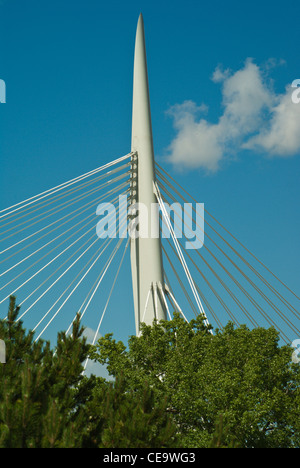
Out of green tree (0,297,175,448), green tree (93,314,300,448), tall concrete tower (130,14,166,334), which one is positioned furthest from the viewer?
tall concrete tower (130,14,166,334)

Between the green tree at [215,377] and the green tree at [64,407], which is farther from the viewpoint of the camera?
the green tree at [215,377]

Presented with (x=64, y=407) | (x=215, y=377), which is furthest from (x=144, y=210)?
(x=64, y=407)

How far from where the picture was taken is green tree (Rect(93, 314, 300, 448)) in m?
15.9

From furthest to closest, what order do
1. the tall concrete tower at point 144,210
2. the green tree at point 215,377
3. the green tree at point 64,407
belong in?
1. the tall concrete tower at point 144,210
2. the green tree at point 215,377
3. the green tree at point 64,407

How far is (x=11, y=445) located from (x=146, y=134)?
61.6ft

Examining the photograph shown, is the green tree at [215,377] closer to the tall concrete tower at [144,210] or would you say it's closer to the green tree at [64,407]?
the tall concrete tower at [144,210]

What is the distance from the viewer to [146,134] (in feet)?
82.7


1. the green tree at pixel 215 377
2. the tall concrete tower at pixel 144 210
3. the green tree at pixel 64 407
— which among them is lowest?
the green tree at pixel 64 407

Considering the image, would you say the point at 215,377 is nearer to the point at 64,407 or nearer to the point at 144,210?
the point at 64,407

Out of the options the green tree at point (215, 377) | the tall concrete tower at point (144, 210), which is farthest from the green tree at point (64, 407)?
the tall concrete tower at point (144, 210)

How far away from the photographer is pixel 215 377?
16.5 meters

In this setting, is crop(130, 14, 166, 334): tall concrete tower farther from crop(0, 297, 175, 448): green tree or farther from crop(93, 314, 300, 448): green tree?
crop(0, 297, 175, 448): green tree

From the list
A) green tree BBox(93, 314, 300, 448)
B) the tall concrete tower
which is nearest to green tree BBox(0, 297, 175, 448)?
green tree BBox(93, 314, 300, 448)

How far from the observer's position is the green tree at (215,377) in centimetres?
1588
